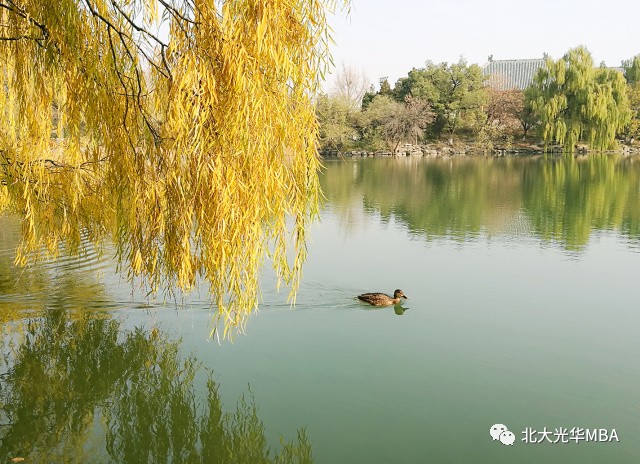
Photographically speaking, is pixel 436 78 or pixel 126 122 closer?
pixel 126 122

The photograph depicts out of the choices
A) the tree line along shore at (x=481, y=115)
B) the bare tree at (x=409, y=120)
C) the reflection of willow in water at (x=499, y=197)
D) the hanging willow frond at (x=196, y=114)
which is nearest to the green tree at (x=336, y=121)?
the tree line along shore at (x=481, y=115)

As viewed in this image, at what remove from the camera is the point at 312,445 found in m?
3.14

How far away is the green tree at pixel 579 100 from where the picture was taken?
26625 mm

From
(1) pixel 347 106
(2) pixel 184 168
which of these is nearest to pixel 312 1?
(2) pixel 184 168

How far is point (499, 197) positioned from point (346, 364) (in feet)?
34.9

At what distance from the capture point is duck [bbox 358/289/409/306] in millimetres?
5578

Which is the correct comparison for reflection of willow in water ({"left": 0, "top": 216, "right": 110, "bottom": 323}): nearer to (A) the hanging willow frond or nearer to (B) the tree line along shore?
(A) the hanging willow frond

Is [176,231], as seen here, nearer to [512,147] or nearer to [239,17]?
[239,17]

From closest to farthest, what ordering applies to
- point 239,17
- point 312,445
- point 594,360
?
point 239,17 → point 312,445 → point 594,360

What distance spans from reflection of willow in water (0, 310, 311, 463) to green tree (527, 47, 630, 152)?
2608 cm

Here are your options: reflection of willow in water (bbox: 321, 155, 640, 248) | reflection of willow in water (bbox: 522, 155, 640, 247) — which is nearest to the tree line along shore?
reflection of willow in water (bbox: 321, 155, 640, 248)

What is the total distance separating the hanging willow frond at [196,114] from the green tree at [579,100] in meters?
27.1

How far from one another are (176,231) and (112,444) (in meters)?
1.51

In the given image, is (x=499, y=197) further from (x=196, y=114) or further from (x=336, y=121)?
(x=336, y=121)
